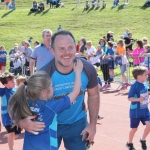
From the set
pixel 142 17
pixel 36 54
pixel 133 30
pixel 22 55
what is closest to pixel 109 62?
pixel 22 55

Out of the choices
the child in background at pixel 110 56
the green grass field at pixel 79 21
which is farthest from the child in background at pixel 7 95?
the green grass field at pixel 79 21

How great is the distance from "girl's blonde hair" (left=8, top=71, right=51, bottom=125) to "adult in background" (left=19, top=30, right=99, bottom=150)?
504 mm

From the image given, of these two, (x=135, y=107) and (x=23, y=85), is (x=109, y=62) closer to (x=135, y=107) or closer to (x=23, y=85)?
(x=135, y=107)

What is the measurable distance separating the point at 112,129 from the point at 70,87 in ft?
15.9

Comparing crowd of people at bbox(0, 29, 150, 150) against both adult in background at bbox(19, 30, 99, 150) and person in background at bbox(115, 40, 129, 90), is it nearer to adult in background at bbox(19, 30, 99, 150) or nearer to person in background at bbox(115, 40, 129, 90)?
adult in background at bbox(19, 30, 99, 150)

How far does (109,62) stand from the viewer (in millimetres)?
15625

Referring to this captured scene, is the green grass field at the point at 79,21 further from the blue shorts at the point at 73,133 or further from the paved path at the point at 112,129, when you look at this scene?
the blue shorts at the point at 73,133

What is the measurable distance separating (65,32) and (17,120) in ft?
3.65

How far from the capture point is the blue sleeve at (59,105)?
4220 mm

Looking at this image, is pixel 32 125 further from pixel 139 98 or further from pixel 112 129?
pixel 112 129

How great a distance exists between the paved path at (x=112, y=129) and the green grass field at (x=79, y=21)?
20448mm

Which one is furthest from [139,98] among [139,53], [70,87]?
[139,53]

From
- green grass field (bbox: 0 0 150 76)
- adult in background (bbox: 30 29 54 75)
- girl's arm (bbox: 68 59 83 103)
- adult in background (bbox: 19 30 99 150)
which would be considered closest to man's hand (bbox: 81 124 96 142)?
adult in background (bbox: 19 30 99 150)

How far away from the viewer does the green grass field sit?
1395 inches
